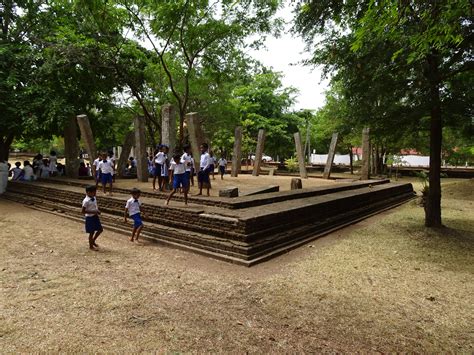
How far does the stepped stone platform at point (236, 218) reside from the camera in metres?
6.66

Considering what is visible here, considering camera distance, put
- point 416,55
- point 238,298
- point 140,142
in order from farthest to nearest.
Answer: point 140,142
point 416,55
point 238,298

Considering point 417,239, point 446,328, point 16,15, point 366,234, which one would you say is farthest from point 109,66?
point 446,328

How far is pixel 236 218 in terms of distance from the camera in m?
6.78

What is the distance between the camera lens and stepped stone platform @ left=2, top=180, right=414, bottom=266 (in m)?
6.66

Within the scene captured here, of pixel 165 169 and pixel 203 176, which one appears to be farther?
pixel 165 169

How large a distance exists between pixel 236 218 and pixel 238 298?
2.15 m

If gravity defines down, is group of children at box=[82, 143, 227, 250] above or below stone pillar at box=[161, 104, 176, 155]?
below

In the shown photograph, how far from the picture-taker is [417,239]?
8.19 metres

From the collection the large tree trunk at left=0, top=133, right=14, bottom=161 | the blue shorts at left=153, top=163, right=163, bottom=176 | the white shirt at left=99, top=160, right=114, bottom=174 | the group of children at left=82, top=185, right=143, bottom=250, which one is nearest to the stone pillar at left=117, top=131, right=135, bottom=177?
the large tree trunk at left=0, top=133, right=14, bottom=161

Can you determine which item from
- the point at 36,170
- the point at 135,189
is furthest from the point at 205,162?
the point at 36,170

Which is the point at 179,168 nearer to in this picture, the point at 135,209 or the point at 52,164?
the point at 135,209

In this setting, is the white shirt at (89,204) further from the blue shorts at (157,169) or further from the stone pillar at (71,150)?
the stone pillar at (71,150)

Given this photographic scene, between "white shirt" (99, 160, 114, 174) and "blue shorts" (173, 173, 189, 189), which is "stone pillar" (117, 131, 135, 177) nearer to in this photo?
"white shirt" (99, 160, 114, 174)

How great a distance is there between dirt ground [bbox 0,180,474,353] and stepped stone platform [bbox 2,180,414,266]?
0.35 meters
